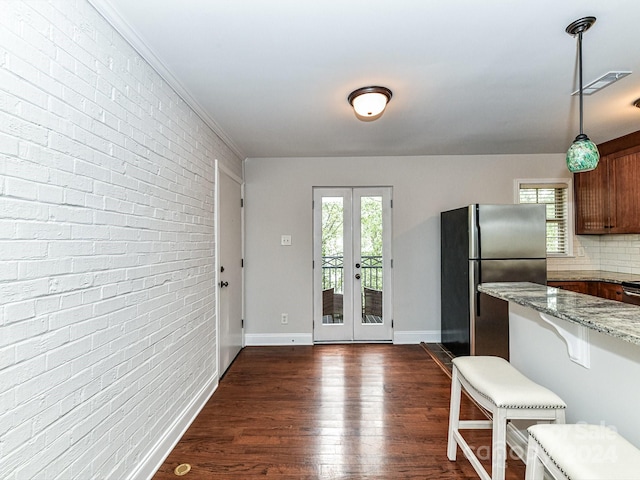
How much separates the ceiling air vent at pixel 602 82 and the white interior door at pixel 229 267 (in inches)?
115

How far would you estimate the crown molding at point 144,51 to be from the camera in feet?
4.55

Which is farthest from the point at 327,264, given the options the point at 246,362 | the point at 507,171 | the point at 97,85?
the point at 97,85

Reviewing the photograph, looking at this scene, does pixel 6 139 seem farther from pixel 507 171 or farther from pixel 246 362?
pixel 507 171

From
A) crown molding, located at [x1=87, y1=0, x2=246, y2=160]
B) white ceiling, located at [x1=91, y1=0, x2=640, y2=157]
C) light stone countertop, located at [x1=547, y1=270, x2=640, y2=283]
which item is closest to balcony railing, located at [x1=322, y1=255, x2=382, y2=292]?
white ceiling, located at [x1=91, y1=0, x2=640, y2=157]

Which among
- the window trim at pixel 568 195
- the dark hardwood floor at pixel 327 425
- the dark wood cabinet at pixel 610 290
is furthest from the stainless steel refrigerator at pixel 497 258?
the window trim at pixel 568 195

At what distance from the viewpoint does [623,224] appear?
334 cm

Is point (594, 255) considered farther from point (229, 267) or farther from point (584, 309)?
point (229, 267)

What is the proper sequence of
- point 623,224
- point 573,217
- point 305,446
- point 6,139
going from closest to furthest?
point 6,139
point 305,446
point 623,224
point 573,217

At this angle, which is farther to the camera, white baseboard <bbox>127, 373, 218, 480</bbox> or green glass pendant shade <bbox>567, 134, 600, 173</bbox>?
white baseboard <bbox>127, 373, 218, 480</bbox>

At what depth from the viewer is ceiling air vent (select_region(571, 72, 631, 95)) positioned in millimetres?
2018

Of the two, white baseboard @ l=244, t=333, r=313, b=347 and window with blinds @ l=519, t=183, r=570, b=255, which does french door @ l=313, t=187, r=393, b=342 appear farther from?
window with blinds @ l=519, t=183, r=570, b=255

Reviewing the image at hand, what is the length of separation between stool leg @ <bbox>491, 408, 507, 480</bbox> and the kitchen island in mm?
393

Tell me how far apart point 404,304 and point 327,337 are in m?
1.06

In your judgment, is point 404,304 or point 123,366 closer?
point 123,366
